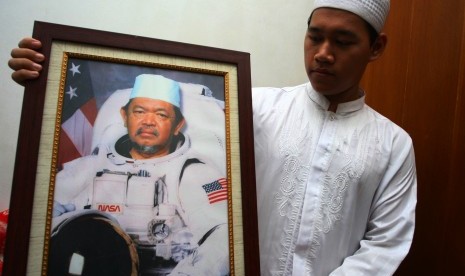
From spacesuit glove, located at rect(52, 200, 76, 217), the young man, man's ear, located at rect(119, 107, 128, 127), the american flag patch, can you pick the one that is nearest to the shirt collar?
the young man

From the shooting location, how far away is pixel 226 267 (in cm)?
61

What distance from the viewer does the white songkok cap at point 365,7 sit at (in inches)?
31.2

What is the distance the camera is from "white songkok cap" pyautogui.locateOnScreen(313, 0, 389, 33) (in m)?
0.79

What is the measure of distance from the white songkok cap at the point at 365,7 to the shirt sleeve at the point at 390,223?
1.08ft

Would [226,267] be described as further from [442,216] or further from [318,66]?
[442,216]

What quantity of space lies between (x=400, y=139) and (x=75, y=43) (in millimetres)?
825

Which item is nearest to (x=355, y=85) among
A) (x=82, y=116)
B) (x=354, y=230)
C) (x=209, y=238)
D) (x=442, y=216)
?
(x=354, y=230)

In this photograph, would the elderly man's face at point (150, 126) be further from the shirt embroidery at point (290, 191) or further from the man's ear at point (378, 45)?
the man's ear at point (378, 45)

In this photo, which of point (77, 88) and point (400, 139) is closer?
point (77, 88)

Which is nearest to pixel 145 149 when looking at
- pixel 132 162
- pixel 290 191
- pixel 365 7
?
pixel 132 162

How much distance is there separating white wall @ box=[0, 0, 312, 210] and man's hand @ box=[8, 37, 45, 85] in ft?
2.50

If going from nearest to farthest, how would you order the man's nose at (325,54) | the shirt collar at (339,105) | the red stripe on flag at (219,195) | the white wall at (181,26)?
the red stripe on flag at (219,195), the man's nose at (325,54), the shirt collar at (339,105), the white wall at (181,26)

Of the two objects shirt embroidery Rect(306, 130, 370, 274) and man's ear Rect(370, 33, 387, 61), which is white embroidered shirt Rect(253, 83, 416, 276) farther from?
man's ear Rect(370, 33, 387, 61)

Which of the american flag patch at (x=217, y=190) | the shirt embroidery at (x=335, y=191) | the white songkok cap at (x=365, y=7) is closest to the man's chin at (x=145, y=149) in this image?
the american flag patch at (x=217, y=190)
